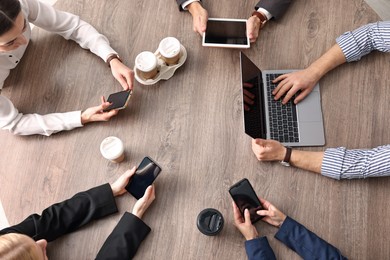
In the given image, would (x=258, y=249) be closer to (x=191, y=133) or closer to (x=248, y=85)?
(x=191, y=133)

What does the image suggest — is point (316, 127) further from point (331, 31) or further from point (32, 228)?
point (32, 228)

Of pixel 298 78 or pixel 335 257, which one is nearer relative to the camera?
pixel 335 257

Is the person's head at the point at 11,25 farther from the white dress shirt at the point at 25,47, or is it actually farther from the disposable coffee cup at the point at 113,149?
the disposable coffee cup at the point at 113,149

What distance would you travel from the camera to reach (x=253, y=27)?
1542mm

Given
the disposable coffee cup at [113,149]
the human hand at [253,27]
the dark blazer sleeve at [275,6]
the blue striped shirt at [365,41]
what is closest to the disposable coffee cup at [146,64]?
the disposable coffee cup at [113,149]

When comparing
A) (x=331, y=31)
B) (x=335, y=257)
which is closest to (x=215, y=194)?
(x=335, y=257)

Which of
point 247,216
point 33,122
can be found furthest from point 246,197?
point 33,122

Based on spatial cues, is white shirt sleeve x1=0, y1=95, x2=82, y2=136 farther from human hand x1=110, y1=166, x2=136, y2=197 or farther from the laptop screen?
the laptop screen

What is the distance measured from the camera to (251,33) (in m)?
1.53

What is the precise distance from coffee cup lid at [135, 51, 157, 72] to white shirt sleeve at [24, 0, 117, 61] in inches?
4.9

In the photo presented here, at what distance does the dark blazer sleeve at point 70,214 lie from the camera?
4.34 feet

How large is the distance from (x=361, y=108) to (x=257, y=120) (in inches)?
15.3

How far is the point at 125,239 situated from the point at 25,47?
34.1 inches

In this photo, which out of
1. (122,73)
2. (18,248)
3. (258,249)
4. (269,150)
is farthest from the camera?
(122,73)
